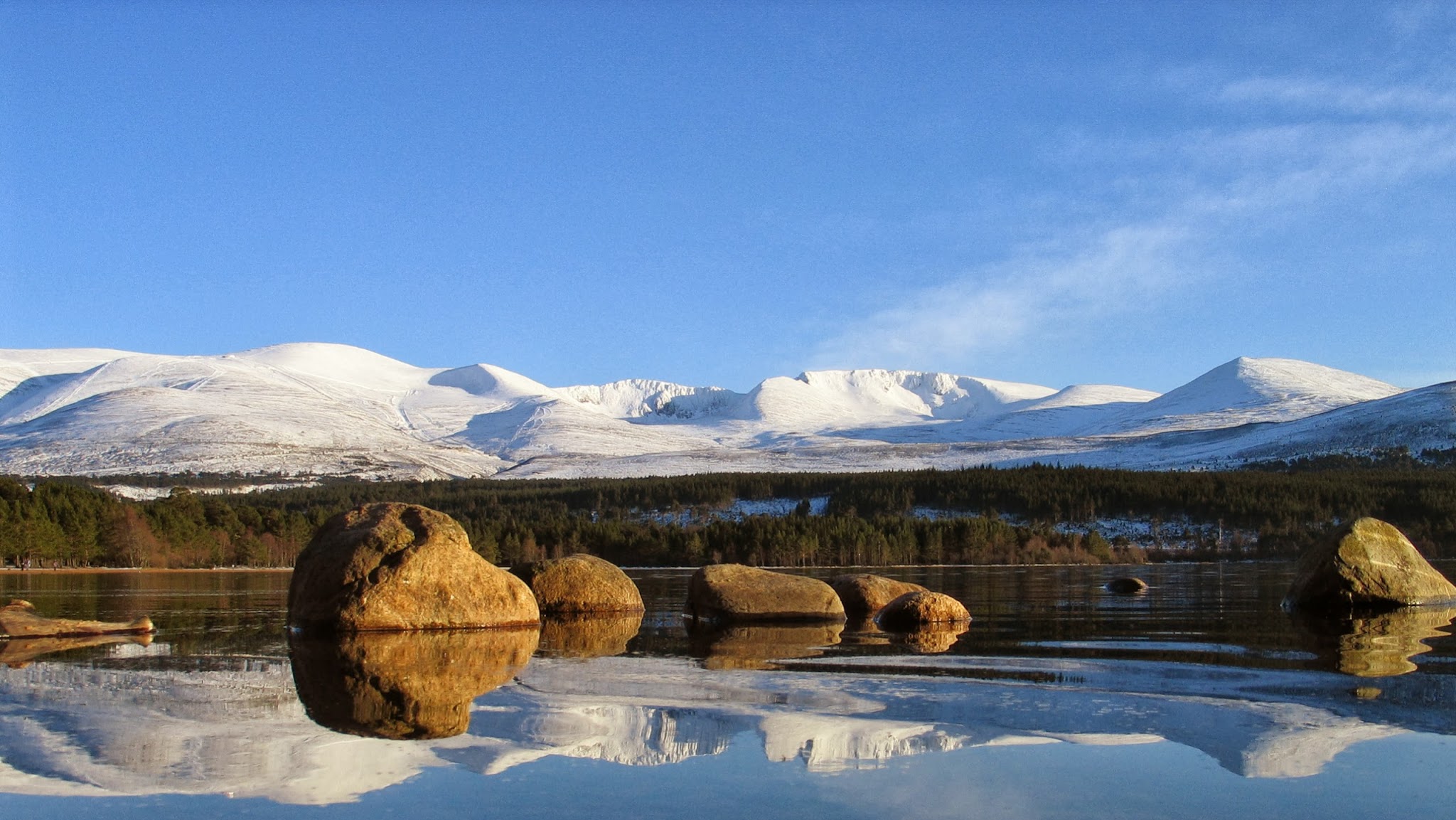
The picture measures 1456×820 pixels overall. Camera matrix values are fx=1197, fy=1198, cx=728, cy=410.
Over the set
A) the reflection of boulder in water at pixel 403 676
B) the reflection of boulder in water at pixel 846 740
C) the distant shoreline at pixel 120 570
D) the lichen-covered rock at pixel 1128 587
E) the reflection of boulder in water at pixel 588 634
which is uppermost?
the reflection of boulder in water at pixel 846 740

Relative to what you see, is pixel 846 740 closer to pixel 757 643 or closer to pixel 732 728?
pixel 732 728

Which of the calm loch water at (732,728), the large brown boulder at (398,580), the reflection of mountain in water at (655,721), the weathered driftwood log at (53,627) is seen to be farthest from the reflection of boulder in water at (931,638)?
the weathered driftwood log at (53,627)

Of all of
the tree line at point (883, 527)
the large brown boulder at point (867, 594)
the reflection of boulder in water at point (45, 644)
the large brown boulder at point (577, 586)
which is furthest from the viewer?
the tree line at point (883, 527)

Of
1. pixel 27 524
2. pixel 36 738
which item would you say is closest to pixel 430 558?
pixel 36 738

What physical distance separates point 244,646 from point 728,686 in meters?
11.2

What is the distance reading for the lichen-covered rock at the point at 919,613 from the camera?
29750mm

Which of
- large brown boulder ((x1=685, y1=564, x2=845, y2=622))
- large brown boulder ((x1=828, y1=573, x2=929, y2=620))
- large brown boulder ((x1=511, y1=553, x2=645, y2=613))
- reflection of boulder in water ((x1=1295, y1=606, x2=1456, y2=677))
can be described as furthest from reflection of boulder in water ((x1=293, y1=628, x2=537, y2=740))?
reflection of boulder in water ((x1=1295, y1=606, x2=1456, y2=677))

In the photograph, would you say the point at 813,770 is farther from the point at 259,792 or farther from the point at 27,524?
the point at 27,524

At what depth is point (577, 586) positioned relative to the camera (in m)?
33.7

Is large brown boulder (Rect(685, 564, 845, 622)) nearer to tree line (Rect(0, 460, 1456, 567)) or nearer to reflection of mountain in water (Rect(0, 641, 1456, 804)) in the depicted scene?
reflection of mountain in water (Rect(0, 641, 1456, 804))

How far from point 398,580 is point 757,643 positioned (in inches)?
321

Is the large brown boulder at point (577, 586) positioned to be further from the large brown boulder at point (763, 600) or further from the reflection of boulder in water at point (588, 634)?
the large brown boulder at point (763, 600)

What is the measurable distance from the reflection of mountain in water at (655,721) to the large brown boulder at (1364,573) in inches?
657

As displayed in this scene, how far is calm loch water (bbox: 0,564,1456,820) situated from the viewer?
10.6 meters
